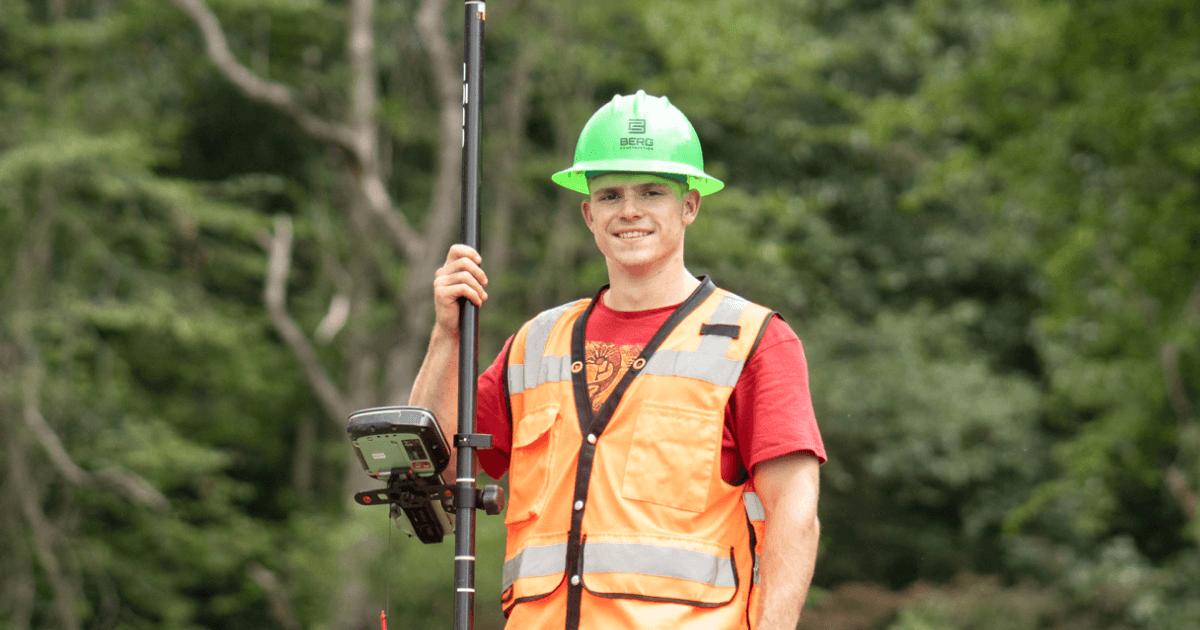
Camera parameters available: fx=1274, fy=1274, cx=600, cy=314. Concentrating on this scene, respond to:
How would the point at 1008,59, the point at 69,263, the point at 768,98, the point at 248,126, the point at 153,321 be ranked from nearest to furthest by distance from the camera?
the point at 1008,59 < the point at 153,321 < the point at 69,263 < the point at 768,98 < the point at 248,126

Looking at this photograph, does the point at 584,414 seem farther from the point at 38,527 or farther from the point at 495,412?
the point at 38,527

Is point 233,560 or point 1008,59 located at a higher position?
point 1008,59

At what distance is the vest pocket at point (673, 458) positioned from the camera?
8.53 feet

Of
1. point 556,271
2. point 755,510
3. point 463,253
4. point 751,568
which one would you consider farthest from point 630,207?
point 556,271

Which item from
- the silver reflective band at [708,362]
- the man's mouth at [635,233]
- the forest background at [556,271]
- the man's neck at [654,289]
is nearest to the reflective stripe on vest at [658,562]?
the silver reflective band at [708,362]

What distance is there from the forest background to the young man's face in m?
7.50

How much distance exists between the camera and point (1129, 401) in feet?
37.3

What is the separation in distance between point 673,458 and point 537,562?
0.36 m

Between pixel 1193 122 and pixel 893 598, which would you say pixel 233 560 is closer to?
pixel 893 598

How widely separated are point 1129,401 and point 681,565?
9924 millimetres

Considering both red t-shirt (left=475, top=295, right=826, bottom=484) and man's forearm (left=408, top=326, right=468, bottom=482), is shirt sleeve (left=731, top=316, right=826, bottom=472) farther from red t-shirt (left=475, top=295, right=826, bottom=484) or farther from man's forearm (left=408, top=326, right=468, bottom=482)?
man's forearm (left=408, top=326, right=468, bottom=482)

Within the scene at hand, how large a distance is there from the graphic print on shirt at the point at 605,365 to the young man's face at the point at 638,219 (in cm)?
18

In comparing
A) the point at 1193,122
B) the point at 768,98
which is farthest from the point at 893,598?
the point at 768,98

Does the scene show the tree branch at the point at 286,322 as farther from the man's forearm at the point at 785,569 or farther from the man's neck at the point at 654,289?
the man's forearm at the point at 785,569
